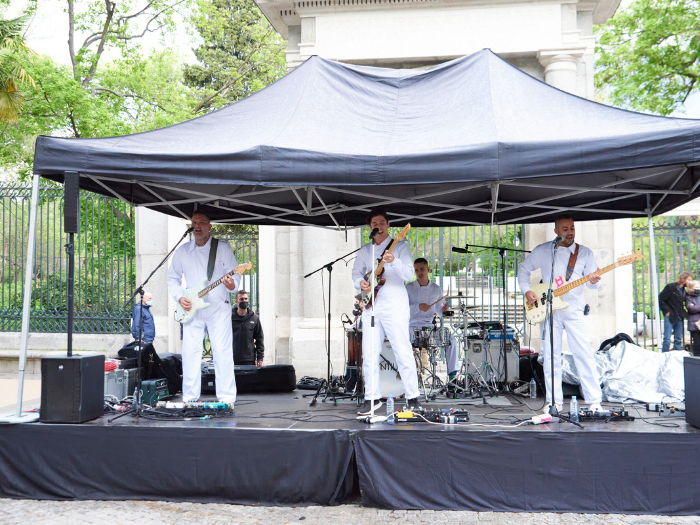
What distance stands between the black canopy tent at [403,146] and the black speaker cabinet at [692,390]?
1.56m

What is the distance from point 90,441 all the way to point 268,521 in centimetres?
159

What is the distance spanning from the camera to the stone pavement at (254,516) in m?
4.24

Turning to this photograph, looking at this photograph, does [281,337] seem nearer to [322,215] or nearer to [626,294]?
[322,215]

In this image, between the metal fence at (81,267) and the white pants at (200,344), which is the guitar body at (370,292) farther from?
the metal fence at (81,267)

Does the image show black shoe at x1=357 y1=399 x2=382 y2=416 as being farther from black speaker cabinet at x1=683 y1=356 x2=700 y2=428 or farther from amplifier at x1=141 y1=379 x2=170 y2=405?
black speaker cabinet at x1=683 y1=356 x2=700 y2=428

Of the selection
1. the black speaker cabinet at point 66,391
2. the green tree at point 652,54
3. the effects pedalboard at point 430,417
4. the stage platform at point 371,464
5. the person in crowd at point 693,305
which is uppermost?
the green tree at point 652,54

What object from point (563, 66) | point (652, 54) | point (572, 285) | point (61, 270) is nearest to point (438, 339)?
point (572, 285)

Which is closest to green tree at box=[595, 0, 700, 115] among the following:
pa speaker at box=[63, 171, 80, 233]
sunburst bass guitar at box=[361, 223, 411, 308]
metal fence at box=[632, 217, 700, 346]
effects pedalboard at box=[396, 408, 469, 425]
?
metal fence at box=[632, 217, 700, 346]

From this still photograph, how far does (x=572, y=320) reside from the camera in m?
5.78

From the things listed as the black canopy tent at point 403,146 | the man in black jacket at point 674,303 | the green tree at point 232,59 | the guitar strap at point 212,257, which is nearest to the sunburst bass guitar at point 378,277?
the black canopy tent at point 403,146

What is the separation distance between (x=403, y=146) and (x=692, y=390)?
2.92 m

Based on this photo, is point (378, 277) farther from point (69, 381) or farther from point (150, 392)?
point (69, 381)

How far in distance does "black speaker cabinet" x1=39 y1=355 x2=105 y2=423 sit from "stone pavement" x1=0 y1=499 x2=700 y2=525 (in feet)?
2.20

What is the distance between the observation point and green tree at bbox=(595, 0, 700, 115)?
17906 millimetres
